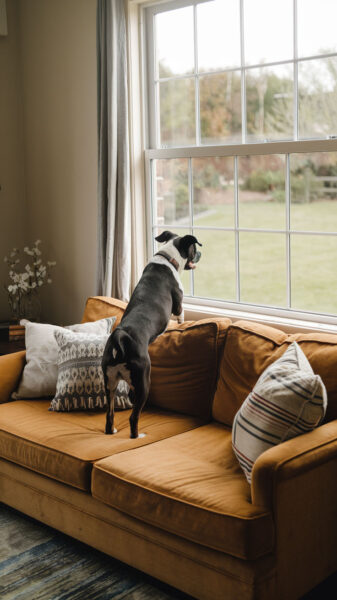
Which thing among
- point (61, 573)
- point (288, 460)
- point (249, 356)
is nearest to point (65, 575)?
point (61, 573)

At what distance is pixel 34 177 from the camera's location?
4.86 m

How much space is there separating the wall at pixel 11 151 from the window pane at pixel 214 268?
1.30 meters

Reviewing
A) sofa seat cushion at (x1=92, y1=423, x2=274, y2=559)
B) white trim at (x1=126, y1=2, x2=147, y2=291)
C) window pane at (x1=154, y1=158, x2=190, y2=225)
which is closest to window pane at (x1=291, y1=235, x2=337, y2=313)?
window pane at (x1=154, y1=158, x2=190, y2=225)

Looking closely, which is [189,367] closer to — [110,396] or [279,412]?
[110,396]

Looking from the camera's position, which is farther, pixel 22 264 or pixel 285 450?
pixel 22 264

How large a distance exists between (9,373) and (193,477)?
56.2 inches

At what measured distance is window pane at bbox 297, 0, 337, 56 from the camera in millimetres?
3297

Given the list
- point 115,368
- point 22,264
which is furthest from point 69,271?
point 115,368

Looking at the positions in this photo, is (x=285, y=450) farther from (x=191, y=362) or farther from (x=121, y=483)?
(x=191, y=362)

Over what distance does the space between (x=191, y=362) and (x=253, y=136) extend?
4.20 ft

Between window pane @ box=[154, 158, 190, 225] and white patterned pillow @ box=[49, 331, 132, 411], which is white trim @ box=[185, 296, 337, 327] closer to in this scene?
A: window pane @ box=[154, 158, 190, 225]

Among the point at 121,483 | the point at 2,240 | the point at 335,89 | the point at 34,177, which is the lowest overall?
the point at 121,483

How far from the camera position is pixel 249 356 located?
3020 millimetres

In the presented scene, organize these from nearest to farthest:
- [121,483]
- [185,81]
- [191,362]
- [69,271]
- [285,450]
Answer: [285,450] → [121,483] → [191,362] → [185,81] → [69,271]
